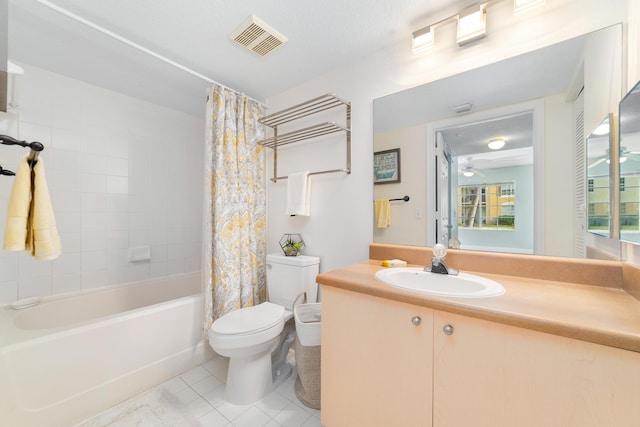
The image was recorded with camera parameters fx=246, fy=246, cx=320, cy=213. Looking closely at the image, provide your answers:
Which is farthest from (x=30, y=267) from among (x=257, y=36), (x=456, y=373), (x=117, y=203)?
(x=456, y=373)

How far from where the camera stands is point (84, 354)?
1335 mm

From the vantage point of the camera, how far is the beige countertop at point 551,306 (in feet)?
2.02

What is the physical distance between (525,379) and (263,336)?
1.19 m

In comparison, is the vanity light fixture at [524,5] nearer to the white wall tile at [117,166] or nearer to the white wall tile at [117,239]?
the white wall tile at [117,166]

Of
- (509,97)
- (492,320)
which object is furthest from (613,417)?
(509,97)

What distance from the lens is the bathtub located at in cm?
117

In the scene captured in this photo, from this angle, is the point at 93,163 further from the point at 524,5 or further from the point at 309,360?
the point at 524,5

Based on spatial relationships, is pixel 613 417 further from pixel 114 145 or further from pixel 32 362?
pixel 114 145

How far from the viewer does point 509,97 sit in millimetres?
1187

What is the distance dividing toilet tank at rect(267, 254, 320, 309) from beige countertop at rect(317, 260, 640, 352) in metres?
0.72

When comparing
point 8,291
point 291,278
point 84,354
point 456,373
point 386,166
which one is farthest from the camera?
point 291,278

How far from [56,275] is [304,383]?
2029 millimetres

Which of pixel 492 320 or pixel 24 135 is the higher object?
pixel 24 135

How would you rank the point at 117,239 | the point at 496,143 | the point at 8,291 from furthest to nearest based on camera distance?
1. the point at 117,239
2. the point at 8,291
3. the point at 496,143
